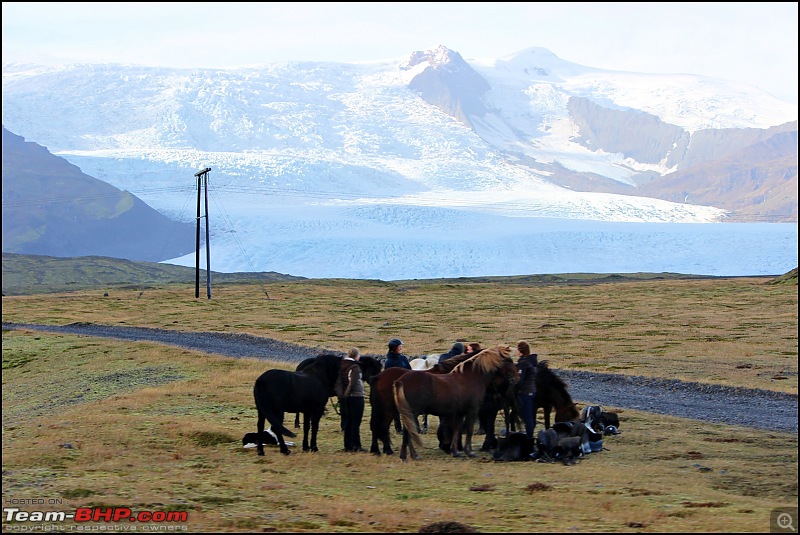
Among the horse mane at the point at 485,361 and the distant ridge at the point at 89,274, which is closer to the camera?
the horse mane at the point at 485,361

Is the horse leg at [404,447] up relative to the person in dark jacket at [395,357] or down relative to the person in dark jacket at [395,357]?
down

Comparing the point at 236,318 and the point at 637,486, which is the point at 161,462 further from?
the point at 236,318

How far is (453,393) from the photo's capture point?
1800 centimetres

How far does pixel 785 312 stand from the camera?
59219 mm

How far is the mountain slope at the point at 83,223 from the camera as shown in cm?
16538

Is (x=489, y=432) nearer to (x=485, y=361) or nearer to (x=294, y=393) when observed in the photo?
(x=485, y=361)

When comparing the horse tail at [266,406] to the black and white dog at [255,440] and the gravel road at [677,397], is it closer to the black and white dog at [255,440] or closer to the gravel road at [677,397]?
the black and white dog at [255,440]

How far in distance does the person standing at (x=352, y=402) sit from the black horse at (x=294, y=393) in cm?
23

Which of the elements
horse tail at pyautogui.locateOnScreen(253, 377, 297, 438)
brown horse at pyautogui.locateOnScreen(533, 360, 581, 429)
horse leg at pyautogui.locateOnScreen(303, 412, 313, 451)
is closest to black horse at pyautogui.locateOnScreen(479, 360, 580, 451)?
brown horse at pyautogui.locateOnScreen(533, 360, 581, 429)

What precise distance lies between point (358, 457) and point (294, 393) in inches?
70.6

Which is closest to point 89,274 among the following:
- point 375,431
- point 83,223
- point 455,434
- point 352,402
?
point 83,223

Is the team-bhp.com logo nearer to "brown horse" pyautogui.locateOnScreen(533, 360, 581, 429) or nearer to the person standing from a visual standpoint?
the person standing

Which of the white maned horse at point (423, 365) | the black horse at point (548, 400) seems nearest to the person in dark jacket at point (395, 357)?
the white maned horse at point (423, 365)

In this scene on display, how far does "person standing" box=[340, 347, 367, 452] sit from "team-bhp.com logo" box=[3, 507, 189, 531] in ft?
21.1
